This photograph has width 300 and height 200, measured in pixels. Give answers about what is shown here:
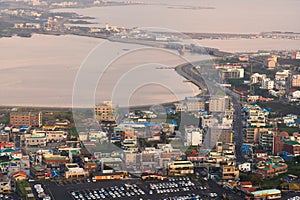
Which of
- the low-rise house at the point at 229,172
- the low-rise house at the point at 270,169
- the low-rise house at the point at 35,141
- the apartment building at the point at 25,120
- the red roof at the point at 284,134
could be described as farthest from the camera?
the apartment building at the point at 25,120

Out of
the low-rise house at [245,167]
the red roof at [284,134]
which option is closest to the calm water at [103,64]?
the red roof at [284,134]

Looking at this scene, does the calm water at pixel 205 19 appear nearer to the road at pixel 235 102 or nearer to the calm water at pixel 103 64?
the calm water at pixel 103 64

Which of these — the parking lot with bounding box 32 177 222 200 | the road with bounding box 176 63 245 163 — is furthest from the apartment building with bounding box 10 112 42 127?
the road with bounding box 176 63 245 163

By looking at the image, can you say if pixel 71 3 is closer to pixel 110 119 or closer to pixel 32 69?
pixel 32 69

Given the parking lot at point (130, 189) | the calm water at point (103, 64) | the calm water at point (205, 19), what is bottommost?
the parking lot at point (130, 189)

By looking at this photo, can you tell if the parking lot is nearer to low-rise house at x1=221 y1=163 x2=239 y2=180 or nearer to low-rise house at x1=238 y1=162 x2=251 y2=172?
low-rise house at x1=221 y1=163 x2=239 y2=180

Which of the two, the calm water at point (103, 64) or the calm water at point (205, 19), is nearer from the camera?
the calm water at point (103, 64)

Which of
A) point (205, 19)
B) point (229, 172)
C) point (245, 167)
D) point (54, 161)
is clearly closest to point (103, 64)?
point (54, 161)

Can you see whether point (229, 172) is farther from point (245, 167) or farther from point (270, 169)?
point (270, 169)

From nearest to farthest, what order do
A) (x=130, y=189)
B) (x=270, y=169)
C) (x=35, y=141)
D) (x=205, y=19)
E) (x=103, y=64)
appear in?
(x=130, y=189) → (x=270, y=169) → (x=35, y=141) → (x=103, y=64) → (x=205, y=19)
